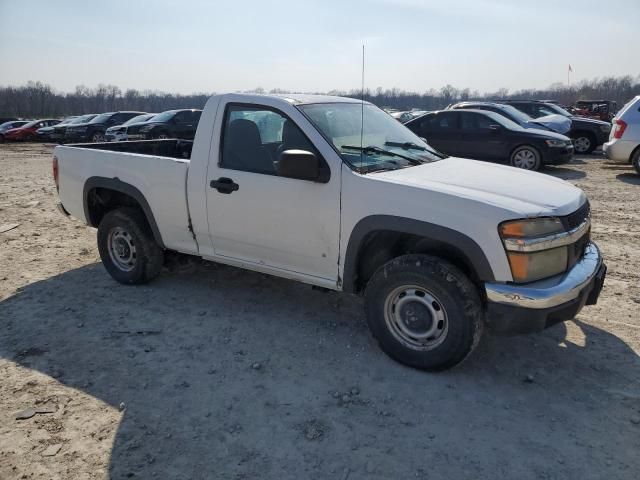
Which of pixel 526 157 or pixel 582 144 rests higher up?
pixel 582 144

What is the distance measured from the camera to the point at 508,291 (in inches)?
121

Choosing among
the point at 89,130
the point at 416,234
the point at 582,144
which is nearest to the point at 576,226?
the point at 416,234

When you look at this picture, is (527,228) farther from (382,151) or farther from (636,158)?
(636,158)

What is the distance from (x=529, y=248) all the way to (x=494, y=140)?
992 centimetres

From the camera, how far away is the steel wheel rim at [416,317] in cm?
341

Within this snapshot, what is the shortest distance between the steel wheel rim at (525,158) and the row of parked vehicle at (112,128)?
8.24 m

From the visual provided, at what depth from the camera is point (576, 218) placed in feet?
11.1

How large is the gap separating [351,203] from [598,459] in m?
2.10

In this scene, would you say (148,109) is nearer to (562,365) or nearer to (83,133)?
(83,133)

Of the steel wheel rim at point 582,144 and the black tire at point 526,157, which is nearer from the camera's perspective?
the black tire at point 526,157

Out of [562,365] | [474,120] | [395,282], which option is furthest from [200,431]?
[474,120]

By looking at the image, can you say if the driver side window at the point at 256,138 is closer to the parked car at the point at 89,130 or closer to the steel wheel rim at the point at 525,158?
the steel wheel rim at the point at 525,158

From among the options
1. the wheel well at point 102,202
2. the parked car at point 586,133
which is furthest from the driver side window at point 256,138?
the parked car at point 586,133

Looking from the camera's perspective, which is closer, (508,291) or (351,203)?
(508,291)
